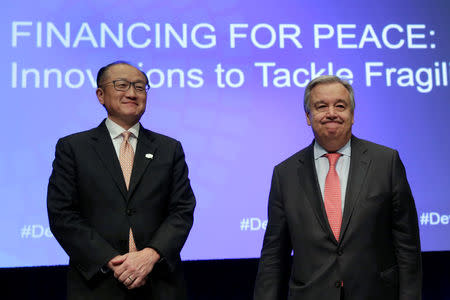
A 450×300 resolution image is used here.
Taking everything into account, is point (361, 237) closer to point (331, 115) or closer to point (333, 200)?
point (333, 200)

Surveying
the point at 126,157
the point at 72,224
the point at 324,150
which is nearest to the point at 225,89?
the point at 126,157

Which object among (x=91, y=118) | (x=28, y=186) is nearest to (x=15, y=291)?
(x=28, y=186)

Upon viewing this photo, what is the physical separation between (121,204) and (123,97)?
1.66ft

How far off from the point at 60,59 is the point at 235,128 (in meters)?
1.25

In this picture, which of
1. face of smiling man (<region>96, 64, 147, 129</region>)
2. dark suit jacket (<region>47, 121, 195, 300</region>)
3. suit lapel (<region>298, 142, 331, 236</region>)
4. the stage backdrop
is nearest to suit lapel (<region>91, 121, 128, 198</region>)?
dark suit jacket (<region>47, 121, 195, 300</region>)

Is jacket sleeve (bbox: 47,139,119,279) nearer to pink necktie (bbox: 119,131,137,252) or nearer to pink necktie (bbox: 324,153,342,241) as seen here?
pink necktie (bbox: 119,131,137,252)

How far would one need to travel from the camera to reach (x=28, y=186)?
11.1 ft

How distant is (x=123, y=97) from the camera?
96.7 inches

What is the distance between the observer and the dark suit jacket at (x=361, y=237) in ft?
6.63

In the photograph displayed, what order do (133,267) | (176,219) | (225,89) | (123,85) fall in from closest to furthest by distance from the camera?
(133,267), (176,219), (123,85), (225,89)

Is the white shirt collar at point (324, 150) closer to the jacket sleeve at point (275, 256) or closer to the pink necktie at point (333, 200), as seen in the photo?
the pink necktie at point (333, 200)

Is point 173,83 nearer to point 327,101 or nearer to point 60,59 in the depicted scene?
point 60,59

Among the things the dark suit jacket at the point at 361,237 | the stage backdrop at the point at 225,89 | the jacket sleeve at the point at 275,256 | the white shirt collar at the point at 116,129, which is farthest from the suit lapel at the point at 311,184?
the stage backdrop at the point at 225,89

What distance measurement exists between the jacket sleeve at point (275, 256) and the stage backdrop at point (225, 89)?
1.23 meters
